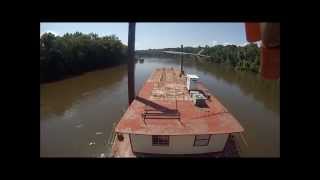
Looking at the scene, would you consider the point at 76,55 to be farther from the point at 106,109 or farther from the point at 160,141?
the point at 160,141

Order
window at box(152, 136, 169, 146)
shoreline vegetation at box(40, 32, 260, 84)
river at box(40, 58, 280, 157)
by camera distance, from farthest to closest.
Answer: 1. shoreline vegetation at box(40, 32, 260, 84)
2. river at box(40, 58, 280, 157)
3. window at box(152, 136, 169, 146)

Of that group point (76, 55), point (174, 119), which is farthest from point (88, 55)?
point (174, 119)

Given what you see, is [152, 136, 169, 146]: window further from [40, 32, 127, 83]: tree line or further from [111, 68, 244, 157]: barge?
[40, 32, 127, 83]: tree line

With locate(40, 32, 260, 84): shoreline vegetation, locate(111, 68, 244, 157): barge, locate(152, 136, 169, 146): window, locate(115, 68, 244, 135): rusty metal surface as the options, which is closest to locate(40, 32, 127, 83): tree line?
locate(40, 32, 260, 84): shoreline vegetation

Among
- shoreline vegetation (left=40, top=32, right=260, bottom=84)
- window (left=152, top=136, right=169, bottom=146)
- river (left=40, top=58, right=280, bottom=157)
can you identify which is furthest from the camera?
shoreline vegetation (left=40, top=32, right=260, bottom=84)

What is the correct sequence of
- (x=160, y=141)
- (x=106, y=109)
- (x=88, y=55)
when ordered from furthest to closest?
(x=88, y=55)
(x=106, y=109)
(x=160, y=141)
